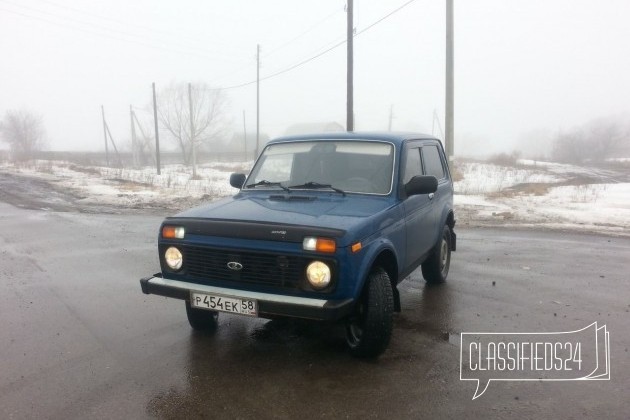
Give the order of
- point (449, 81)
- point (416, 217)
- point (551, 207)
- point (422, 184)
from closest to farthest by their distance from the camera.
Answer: point (422, 184)
point (416, 217)
point (551, 207)
point (449, 81)

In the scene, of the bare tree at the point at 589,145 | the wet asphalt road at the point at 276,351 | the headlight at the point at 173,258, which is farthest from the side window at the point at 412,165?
Result: the bare tree at the point at 589,145

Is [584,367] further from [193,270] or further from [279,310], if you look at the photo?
[193,270]

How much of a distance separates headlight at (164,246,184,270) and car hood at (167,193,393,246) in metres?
0.29

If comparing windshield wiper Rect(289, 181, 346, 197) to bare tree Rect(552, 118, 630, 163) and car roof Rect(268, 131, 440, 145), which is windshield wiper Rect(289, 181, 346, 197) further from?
bare tree Rect(552, 118, 630, 163)

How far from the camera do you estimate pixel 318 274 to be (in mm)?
3301

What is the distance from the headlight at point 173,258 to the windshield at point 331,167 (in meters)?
1.28

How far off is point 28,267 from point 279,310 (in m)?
5.18

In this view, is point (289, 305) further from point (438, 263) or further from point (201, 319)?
point (438, 263)

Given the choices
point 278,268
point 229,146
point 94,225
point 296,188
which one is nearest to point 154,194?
point 94,225

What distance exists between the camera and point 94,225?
1026cm

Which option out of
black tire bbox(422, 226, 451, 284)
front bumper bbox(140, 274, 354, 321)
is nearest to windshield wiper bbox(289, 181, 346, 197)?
front bumper bbox(140, 274, 354, 321)

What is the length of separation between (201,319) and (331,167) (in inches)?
75.4

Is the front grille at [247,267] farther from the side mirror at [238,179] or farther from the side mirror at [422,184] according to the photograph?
the side mirror at [238,179]

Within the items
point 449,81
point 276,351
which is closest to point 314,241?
point 276,351
